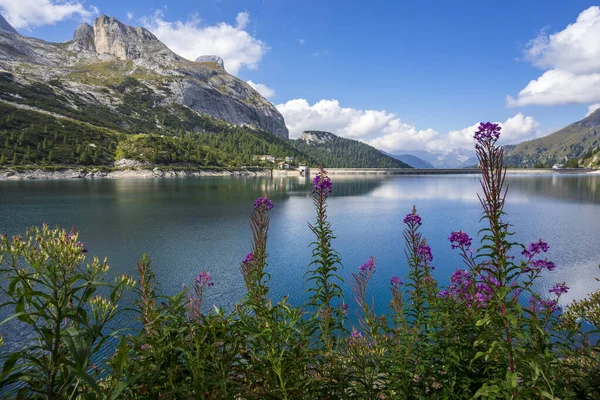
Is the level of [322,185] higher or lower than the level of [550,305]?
higher

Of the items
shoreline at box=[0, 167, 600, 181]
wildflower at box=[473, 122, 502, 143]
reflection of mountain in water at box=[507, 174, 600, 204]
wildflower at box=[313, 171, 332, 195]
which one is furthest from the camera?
shoreline at box=[0, 167, 600, 181]

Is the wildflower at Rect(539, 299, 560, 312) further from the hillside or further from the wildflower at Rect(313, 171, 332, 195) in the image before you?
the hillside

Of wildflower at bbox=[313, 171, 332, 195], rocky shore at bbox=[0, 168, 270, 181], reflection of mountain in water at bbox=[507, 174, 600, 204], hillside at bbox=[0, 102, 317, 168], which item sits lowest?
reflection of mountain in water at bbox=[507, 174, 600, 204]

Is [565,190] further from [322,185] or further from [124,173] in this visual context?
[124,173]

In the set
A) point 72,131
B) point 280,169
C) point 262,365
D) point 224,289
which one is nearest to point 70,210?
point 224,289

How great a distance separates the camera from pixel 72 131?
461 feet

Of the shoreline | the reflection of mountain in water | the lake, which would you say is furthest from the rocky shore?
the reflection of mountain in water

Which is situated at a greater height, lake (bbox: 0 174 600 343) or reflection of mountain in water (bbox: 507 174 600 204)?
reflection of mountain in water (bbox: 507 174 600 204)

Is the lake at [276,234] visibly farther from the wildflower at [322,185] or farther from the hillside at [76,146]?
the hillside at [76,146]

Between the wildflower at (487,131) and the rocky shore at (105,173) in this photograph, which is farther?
the rocky shore at (105,173)

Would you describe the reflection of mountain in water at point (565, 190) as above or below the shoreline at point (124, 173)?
below

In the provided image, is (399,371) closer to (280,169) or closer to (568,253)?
(568,253)

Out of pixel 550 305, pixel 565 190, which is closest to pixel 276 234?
pixel 550 305

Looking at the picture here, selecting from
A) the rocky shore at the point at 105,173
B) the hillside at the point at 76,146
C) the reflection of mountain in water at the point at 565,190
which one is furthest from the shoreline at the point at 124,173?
the reflection of mountain in water at the point at 565,190
